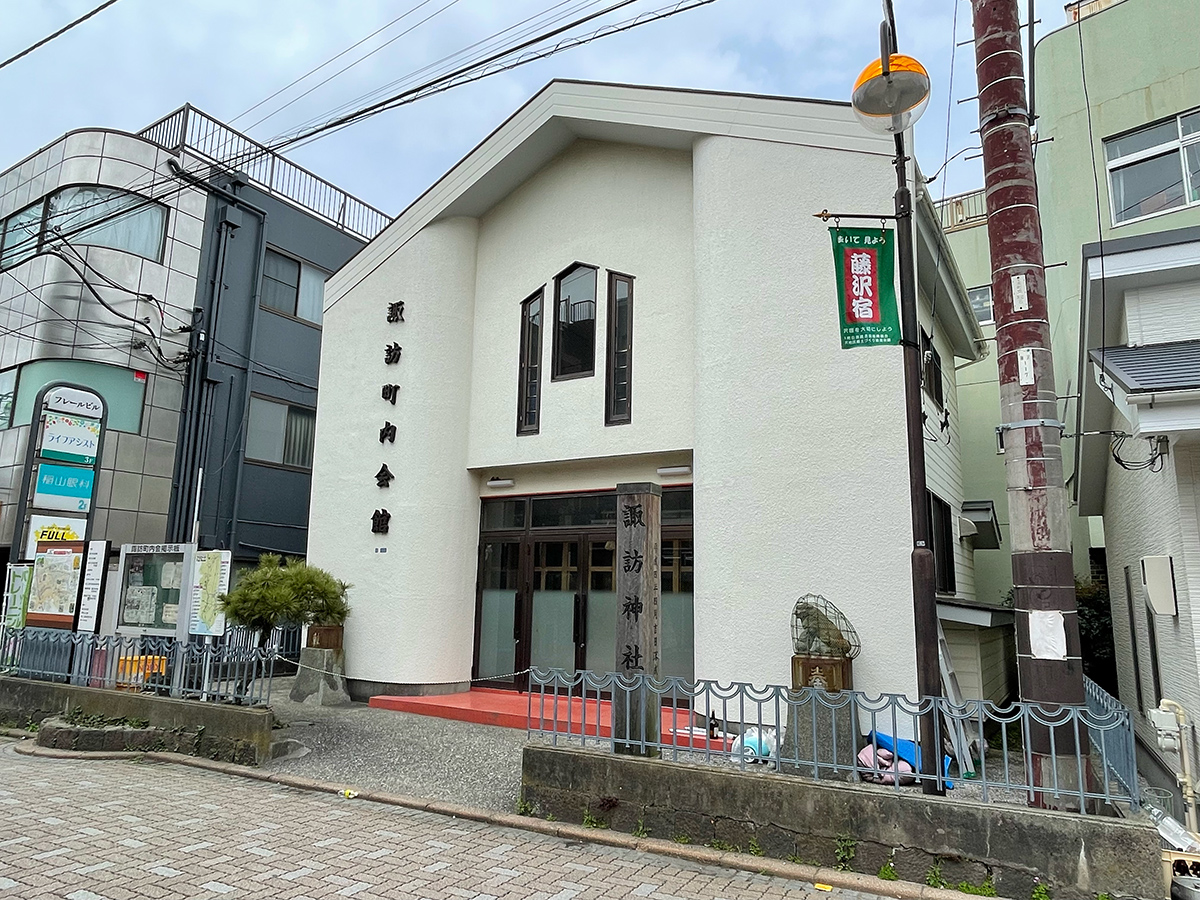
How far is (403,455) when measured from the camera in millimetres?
13781

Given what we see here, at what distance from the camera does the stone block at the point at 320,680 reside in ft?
43.1

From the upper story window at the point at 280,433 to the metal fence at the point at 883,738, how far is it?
41.2 feet

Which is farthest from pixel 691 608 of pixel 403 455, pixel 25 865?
pixel 25 865

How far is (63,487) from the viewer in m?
16.5

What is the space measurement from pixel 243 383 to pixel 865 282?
16.4 m

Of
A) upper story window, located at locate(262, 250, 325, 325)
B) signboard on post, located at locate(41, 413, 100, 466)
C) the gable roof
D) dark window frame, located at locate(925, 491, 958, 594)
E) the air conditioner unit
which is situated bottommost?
the air conditioner unit

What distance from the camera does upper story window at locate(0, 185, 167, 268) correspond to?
56.9ft

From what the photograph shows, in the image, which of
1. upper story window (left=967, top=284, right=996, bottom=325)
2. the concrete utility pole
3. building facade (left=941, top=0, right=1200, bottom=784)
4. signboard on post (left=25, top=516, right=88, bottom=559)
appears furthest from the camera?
upper story window (left=967, top=284, right=996, bottom=325)

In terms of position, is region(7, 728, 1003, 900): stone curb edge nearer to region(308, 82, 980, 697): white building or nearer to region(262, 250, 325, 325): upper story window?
region(308, 82, 980, 697): white building

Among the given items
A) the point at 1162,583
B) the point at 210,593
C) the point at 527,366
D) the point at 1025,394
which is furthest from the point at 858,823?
the point at 527,366

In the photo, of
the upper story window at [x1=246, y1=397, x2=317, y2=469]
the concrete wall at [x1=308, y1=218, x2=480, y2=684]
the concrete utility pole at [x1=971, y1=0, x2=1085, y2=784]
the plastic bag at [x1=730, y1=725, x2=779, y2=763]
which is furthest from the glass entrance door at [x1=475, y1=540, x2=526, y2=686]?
the concrete utility pole at [x1=971, y1=0, x2=1085, y2=784]

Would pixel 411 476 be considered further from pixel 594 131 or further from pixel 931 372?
pixel 931 372

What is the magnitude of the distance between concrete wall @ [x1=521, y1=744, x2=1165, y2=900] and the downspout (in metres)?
14.0

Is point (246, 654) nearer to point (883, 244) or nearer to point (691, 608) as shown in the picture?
point (691, 608)
